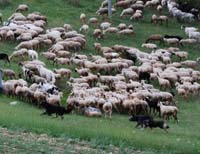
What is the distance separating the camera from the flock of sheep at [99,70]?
2142cm

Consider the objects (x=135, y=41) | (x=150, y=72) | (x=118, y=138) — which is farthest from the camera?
(x=135, y=41)

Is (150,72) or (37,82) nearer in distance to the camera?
(37,82)

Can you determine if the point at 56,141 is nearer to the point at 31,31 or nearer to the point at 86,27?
the point at 31,31

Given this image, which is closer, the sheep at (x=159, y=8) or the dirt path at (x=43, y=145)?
the dirt path at (x=43, y=145)

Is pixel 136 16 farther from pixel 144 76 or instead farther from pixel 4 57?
pixel 4 57

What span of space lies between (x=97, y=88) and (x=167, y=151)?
23.8 feet

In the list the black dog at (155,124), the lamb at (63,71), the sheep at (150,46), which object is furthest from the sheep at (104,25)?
the black dog at (155,124)

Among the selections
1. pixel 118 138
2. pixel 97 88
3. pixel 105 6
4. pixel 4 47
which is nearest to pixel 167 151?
pixel 118 138

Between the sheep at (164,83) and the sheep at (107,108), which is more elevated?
the sheep at (164,83)

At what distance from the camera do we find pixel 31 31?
95.1ft

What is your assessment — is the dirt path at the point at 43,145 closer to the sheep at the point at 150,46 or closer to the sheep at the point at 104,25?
the sheep at the point at 150,46

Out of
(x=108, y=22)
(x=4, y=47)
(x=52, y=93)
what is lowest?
(x=52, y=93)

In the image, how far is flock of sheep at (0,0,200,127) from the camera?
21.4 metres

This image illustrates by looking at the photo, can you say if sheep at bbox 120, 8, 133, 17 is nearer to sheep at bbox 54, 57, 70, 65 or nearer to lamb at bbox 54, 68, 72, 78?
sheep at bbox 54, 57, 70, 65
